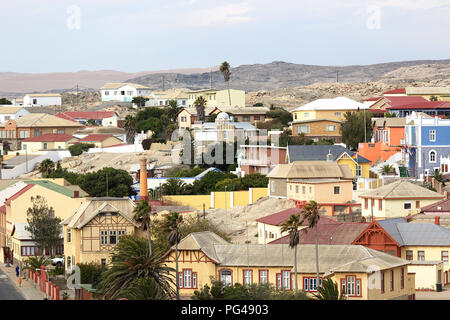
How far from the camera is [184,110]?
140 meters

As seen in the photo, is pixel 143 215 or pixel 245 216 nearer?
pixel 143 215

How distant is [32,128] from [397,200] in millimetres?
95758

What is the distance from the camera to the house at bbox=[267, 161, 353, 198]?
272ft

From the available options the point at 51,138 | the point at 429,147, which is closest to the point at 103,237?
the point at 429,147

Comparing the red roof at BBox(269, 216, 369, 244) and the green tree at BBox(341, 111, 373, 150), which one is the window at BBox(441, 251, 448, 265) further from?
the green tree at BBox(341, 111, 373, 150)

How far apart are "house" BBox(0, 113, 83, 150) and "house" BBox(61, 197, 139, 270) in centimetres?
8985

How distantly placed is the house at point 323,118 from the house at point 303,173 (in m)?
28.6

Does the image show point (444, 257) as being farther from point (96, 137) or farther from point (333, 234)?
point (96, 137)

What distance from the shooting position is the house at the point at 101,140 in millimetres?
137500

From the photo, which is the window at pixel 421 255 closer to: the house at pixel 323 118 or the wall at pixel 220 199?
the wall at pixel 220 199

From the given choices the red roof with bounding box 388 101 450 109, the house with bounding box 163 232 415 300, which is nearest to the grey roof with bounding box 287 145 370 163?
the red roof with bounding box 388 101 450 109

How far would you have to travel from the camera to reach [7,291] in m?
62.6

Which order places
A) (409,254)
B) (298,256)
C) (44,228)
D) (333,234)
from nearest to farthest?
(298,256)
(409,254)
(333,234)
(44,228)

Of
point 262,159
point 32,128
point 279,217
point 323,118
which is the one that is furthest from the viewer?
point 32,128
